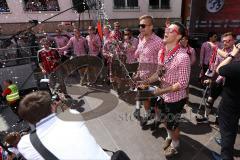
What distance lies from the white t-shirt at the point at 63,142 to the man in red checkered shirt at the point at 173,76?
1401mm

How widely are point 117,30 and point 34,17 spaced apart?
24.1ft

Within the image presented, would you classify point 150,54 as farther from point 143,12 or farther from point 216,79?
point 143,12

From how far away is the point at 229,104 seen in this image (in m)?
2.70

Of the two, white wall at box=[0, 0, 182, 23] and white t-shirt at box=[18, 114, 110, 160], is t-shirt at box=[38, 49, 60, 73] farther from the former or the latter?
Result: white wall at box=[0, 0, 182, 23]

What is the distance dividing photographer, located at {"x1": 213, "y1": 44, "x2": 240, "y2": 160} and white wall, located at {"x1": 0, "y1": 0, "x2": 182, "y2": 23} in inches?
335

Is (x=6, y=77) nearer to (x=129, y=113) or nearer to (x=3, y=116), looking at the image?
(x=3, y=116)

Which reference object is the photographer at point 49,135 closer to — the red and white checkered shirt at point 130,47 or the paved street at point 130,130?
the paved street at point 130,130

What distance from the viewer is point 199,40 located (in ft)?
31.1

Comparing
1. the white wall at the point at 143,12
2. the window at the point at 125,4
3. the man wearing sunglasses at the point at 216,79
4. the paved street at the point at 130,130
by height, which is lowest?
the paved street at the point at 130,130

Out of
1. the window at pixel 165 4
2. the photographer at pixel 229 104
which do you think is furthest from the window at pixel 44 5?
the photographer at pixel 229 104

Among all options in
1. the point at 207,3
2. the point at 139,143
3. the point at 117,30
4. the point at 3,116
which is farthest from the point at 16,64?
the point at 207,3

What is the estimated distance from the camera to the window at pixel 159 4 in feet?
48.2

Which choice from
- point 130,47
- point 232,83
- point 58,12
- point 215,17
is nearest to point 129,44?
point 130,47

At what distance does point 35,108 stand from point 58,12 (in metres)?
12.1
